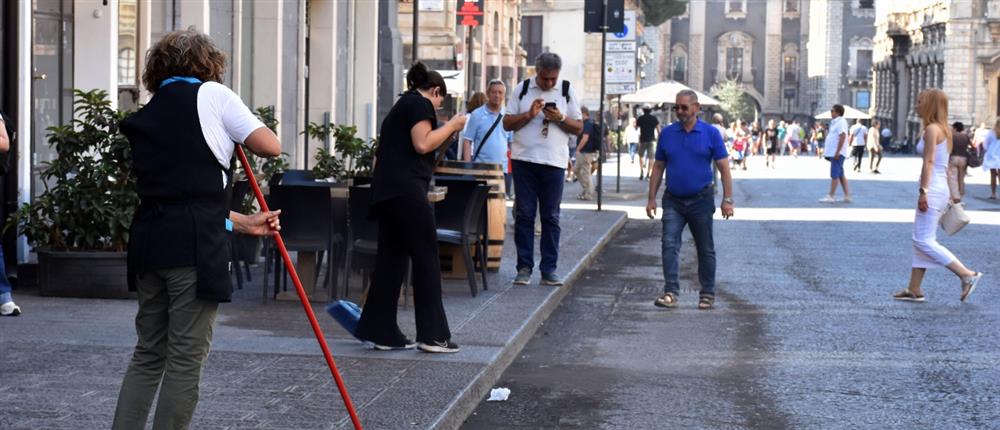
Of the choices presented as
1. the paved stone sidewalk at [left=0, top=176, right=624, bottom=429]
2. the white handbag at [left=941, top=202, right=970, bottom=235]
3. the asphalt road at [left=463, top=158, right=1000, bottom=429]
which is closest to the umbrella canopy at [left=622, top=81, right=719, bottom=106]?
the asphalt road at [left=463, top=158, right=1000, bottom=429]

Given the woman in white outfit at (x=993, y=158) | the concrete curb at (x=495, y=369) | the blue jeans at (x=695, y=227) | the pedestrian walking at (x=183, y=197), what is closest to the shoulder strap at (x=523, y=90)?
the blue jeans at (x=695, y=227)

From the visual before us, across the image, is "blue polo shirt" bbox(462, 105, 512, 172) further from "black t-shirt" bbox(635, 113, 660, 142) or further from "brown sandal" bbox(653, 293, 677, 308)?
"black t-shirt" bbox(635, 113, 660, 142)

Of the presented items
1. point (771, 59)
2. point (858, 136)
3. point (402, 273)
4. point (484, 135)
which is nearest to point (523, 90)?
point (484, 135)

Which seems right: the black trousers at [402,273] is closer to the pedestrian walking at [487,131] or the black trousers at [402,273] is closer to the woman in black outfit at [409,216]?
the woman in black outfit at [409,216]

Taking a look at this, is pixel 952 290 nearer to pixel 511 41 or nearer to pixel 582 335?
pixel 582 335

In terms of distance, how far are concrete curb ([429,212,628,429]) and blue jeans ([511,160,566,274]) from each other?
0.38 metres

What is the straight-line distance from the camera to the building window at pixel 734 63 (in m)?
124

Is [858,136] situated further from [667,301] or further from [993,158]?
[667,301]

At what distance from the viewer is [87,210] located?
1115cm

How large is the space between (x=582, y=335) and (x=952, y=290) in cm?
440

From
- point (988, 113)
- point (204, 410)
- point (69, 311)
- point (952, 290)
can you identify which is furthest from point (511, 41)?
point (204, 410)

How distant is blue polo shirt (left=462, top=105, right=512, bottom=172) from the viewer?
1656 cm

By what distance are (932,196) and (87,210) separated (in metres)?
6.68

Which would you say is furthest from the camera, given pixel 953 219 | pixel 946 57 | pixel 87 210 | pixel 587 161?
pixel 946 57
